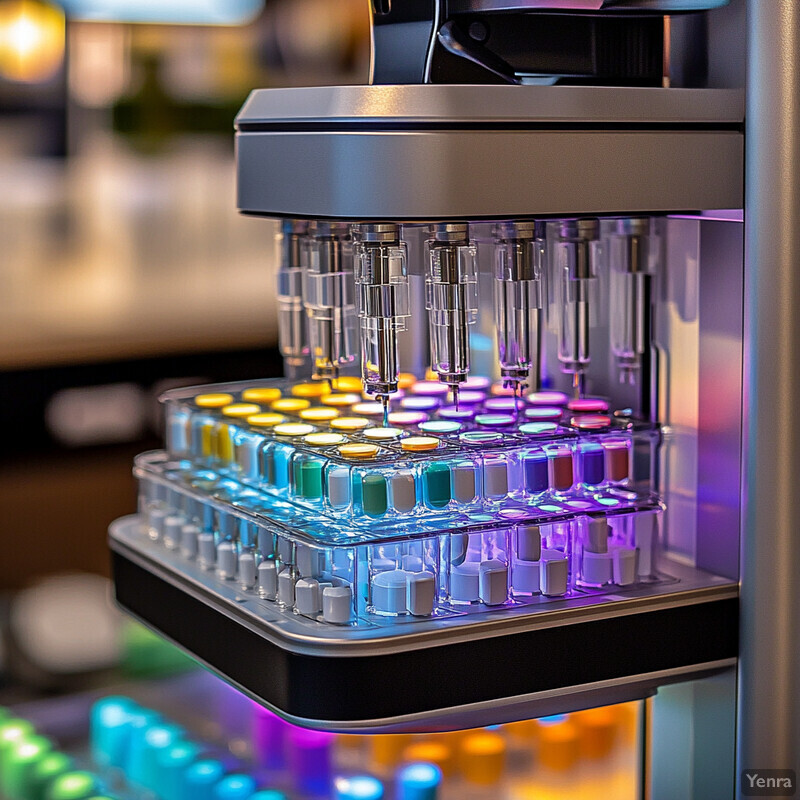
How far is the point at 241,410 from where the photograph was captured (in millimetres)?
1086

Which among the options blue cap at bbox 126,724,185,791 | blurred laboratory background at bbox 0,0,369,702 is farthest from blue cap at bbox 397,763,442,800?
blurred laboratory background at bbox 0,0,369,702

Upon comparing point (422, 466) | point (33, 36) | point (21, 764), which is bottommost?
point (21, 764)

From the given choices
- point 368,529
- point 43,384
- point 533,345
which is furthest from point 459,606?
point 43,384

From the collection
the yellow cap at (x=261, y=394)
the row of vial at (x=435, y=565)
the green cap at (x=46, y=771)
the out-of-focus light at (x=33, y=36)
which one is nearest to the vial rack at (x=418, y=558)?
the row of vial at (x=435, y=565)

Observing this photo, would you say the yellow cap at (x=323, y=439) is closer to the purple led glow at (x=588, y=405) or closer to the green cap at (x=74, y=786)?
the purple led glow at (x=588, y=405)

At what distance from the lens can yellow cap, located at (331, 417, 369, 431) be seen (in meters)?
1.01

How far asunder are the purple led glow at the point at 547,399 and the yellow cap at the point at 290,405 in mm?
187

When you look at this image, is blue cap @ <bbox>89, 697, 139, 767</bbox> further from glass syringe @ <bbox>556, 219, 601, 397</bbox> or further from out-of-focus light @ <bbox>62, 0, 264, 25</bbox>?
out-of-focus light @ <bbox>62, 0, 264, 25</bbox>

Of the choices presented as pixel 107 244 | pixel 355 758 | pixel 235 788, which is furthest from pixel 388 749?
pixel 107 244

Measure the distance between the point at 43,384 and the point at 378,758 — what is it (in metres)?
1.80

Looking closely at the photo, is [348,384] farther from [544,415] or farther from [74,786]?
[74,786]

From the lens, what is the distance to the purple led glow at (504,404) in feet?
3.45

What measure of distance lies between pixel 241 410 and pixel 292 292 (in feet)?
0.37

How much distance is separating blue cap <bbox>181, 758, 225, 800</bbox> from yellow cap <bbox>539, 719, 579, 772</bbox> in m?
0.25
